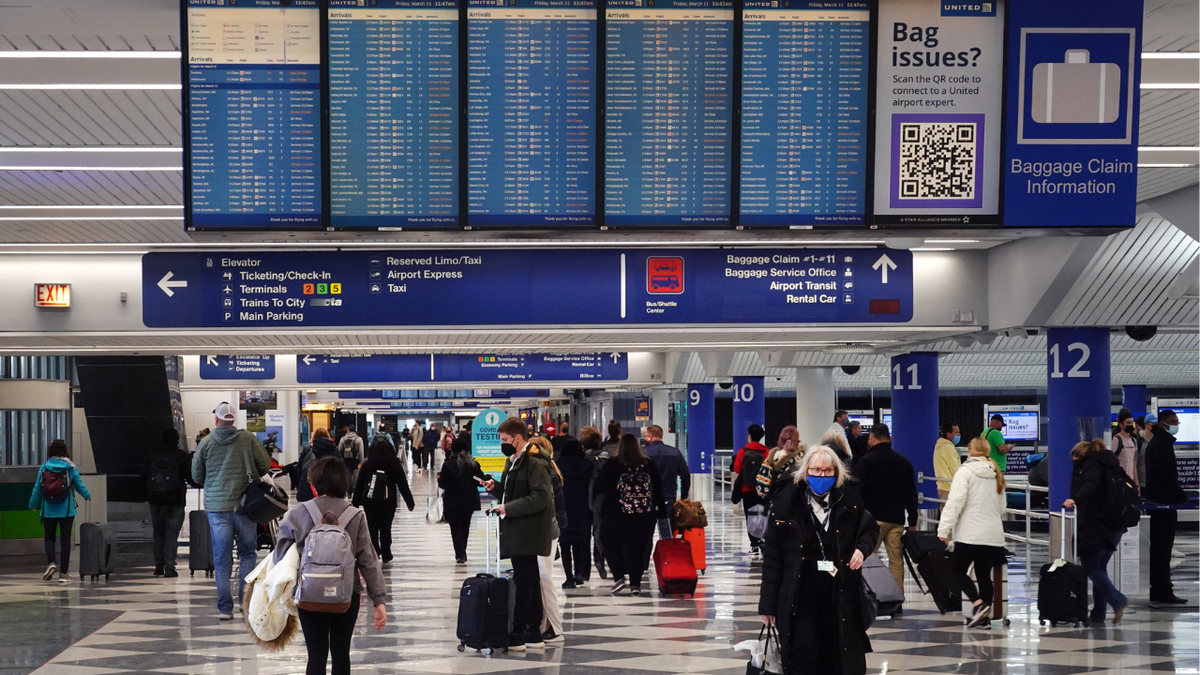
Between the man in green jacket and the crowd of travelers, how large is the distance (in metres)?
0.01

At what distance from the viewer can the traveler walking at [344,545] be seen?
6172mm

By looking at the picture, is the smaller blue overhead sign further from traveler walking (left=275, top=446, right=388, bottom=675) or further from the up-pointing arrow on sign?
traveler walking (left=275, top=446, right=388, bottom=675)

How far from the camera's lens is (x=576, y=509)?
1286 cm

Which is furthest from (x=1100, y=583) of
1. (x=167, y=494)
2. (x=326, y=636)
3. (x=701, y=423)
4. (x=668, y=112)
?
(x=701, y=423)

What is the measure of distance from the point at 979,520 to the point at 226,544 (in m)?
6.34

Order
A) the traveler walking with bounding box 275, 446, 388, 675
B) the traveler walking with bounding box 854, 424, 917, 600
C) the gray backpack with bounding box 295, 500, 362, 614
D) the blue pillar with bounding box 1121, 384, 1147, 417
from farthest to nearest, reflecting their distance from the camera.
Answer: the blue pillar with bounding box 1121, 384, 1147, 417, the traveler walking with bounding box 854, 424, 917, 600, the traveler walking with bounding box 275, 446, 388, 675, the gray backpack with bounding box 295, 500, 362, 614

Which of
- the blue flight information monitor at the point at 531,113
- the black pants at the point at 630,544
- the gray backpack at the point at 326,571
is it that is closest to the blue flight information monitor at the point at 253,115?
the blue flight information monitor at the point at 531,113

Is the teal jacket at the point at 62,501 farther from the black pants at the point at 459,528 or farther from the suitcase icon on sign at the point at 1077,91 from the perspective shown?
the suitcase icon on sign at the point at 1077,91

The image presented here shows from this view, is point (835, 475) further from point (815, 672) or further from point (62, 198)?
point (62, 198)

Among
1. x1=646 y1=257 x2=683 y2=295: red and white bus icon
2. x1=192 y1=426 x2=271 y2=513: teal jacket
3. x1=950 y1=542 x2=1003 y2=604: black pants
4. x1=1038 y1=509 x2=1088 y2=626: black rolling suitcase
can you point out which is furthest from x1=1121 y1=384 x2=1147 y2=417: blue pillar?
x1=192 y1=426 x2=271 y2=513: teal jacket

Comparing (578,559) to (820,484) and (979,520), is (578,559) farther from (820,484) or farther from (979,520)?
(820,484)

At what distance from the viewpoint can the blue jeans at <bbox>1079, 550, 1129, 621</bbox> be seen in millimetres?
10359

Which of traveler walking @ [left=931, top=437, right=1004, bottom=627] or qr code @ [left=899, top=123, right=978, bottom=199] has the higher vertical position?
qr code @ [left=899, top=123, right=978, bottom=199]

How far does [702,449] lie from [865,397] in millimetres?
16406
